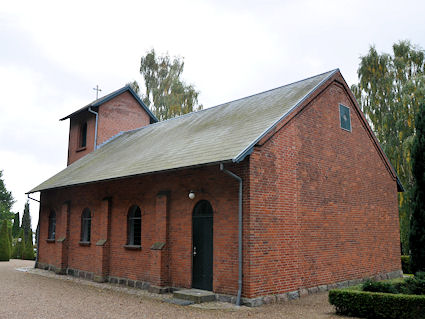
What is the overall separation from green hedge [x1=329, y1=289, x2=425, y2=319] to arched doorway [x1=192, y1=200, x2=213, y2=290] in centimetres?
357

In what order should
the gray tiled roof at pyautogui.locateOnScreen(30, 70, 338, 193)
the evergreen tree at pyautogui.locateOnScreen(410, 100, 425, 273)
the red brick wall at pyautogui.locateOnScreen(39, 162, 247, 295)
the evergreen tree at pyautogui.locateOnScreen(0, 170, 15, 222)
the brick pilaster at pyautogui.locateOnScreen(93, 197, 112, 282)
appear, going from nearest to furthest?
1. the red brick wall at pyautogui.locateOnScreen(39, 162, 247, 295)
2. the gray tiled roof at pyautogui.locateOnScreen(30, 70, 338, 193)
3. the evergreen tree at pyautogui.locateOnScreen(410, 100, 425, 273)
4. the brick pilaster at pyautogui.locateOnScreen(93, 197, 112, 282)
5. the evergreen tree at pyautogui.locateOnScreen(0, 170, 15, 222)

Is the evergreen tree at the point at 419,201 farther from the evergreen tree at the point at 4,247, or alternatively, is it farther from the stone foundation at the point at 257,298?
the evergreen tree at the point at 4,247

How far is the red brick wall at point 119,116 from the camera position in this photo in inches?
941

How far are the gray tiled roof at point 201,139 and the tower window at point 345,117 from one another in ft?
4.77

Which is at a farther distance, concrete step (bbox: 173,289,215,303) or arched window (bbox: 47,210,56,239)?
arched window (bbox: 47,210,56,239)

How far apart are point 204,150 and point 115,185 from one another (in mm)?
5367

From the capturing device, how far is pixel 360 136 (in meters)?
15.6

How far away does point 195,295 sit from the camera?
10.8 metres

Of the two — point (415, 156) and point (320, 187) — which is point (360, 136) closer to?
point (415, 156)

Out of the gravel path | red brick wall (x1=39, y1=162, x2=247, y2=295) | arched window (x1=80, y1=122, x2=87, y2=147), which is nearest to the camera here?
the gravel path

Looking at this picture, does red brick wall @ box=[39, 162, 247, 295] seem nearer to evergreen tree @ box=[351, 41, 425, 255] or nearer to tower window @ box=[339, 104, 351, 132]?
tower window @ box=[339, 104, 351, 132]

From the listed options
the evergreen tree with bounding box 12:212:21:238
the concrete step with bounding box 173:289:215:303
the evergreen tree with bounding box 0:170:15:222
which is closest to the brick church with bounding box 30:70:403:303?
the concrete step with bounding box 173:289:215:303

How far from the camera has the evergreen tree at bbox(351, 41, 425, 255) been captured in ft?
69.8

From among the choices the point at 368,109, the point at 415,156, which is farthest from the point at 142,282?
the point at 368,109
